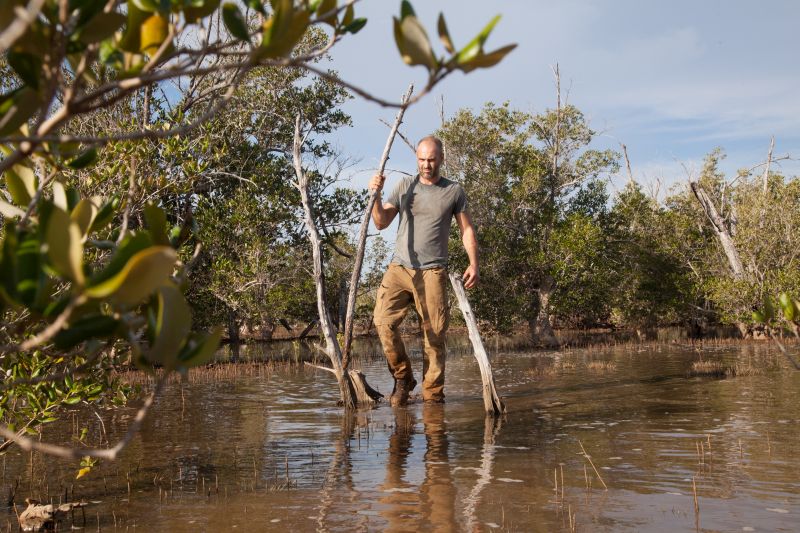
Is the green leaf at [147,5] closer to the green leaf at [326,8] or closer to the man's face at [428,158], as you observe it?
the green leaf at [326,8]

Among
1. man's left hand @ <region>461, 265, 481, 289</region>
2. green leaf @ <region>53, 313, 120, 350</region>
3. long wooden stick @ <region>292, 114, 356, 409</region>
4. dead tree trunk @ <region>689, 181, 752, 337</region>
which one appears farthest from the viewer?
dead tree trunk @ <region>689, 181, 752, 337</region>

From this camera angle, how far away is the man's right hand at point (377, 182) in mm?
6531

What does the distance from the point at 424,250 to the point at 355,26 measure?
507cm

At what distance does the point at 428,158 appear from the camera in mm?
6793

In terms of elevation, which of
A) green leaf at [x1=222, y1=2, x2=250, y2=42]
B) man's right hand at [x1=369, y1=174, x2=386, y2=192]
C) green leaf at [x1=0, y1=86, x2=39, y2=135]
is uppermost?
man's right hand at [x1=369, y1=174, x2=386, y2=192]

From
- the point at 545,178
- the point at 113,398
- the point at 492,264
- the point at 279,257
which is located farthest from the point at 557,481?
the point at 545,178

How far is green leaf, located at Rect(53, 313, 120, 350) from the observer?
1278mm

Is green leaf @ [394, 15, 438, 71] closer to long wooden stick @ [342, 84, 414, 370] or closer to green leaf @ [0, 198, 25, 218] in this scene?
green leaf @ [0, 198, 25, 218]

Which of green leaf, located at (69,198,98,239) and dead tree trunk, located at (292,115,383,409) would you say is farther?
dead tree trunk, located at (292,115,383,409)

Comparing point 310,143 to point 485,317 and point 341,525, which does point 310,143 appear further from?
point 341,525

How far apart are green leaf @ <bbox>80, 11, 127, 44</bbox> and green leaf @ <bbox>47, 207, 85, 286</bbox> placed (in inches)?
16.3

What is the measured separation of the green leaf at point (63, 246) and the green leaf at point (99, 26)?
414mm

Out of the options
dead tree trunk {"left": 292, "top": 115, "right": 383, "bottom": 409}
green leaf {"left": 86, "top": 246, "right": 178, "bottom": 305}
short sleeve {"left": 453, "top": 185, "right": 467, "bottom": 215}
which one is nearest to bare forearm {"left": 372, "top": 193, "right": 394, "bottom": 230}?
short sleeve {"left": 453, "top": 185, "right": 467, "bottom": 215}

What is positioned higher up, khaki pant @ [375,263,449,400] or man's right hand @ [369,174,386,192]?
man's right hand @ [369,174,386,192]
